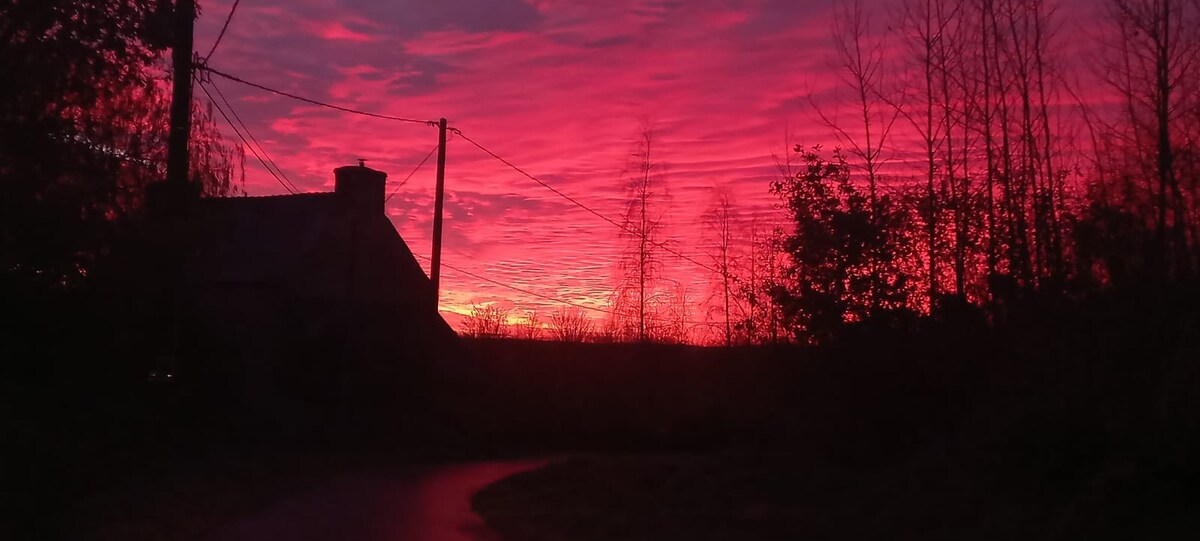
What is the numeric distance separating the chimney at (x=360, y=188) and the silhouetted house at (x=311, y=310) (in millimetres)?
34

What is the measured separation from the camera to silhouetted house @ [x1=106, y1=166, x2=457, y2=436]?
1022 inches

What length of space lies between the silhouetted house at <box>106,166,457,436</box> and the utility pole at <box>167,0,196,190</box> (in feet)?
12.0

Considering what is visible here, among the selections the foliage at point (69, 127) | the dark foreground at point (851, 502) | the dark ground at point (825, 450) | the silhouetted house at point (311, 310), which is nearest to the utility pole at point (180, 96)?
the foliage at point (69, 127)

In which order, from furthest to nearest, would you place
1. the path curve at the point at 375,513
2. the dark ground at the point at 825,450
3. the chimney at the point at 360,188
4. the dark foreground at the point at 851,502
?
1. the chimney at the point at 360,188
2. the path curve at the point at 375,513
3. the dark ground at the point at 825,450
4. the dark foreground at the point at 851,502

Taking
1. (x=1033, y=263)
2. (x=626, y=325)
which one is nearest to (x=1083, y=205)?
(x=1033, y=263)

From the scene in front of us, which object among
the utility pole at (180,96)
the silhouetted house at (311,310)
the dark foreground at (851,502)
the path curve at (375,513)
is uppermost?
the utility pole at (180,96)

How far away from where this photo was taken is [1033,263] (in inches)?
672

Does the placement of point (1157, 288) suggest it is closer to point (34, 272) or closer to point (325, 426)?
point (34, 272)

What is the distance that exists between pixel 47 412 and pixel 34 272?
2265 mm

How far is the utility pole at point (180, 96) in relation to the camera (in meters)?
18.1

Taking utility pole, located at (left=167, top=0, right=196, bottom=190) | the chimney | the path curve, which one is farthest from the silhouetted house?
the path curve

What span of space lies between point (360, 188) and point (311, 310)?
442cm

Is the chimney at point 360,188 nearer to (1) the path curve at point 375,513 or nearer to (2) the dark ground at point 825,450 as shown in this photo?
(2) the dark ground at point 825,450

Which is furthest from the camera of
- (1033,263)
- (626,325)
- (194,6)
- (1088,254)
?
(626,325)
